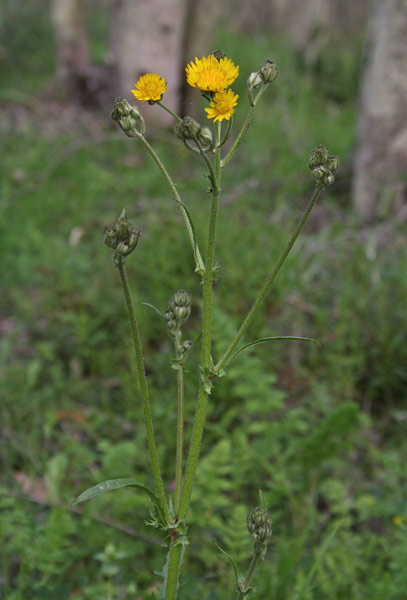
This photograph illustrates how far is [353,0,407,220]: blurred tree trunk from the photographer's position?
3041mm

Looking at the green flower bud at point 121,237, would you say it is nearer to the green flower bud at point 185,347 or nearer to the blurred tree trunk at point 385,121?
the green flower bud at point 185,347

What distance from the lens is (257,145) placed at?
14.9ft

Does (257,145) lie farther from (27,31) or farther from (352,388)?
(27,31)

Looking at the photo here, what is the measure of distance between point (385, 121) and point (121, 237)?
2.73 metres

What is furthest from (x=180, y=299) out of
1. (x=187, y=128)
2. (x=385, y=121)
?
(x=385, y=121)

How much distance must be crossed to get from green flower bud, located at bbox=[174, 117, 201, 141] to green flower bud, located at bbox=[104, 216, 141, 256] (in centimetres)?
15

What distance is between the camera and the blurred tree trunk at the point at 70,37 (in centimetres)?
644

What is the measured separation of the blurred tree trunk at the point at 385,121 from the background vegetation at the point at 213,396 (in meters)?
0.16

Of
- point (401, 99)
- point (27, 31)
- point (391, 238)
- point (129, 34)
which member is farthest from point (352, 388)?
point (27, 31)

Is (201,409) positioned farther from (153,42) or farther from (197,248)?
(153,42)

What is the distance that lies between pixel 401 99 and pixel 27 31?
22.8 feet

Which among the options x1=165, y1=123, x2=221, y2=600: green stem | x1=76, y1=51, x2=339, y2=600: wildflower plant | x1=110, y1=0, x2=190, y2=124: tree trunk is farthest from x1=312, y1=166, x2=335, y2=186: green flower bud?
x1=110, y1=0, x2=190, y2=124: tree trunk

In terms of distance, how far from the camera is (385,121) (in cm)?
318

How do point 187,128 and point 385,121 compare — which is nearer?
point 187,128
